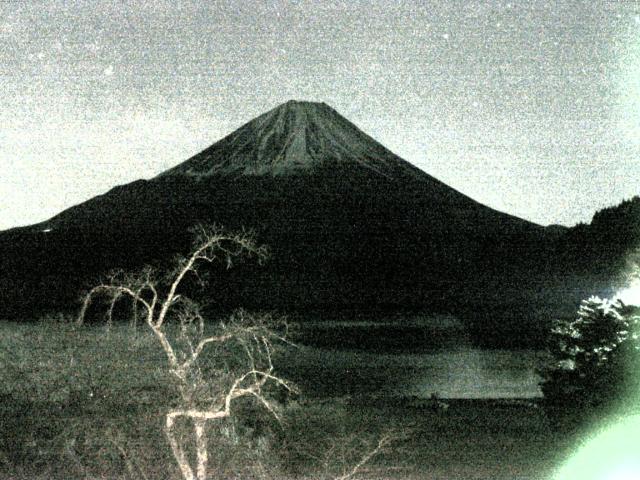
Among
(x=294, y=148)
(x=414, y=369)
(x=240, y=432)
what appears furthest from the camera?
(x=294, y=148)

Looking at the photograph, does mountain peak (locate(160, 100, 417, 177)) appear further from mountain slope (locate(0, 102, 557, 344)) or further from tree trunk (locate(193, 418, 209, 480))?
tree trunk (locate(193, 418, 209, 480))

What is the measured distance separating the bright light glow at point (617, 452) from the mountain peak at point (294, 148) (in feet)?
482

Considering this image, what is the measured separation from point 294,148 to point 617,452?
162 m

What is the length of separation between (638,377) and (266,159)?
158558 millimetres

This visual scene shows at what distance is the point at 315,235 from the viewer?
132500 mm

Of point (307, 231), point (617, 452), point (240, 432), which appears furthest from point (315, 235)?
point (617, 452)

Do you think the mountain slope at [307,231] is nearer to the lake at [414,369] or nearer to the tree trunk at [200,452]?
the lake at [414,369]

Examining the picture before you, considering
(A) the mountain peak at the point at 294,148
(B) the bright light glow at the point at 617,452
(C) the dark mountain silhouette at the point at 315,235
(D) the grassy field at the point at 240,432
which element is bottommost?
(D) the grassy field at the point at 240,432

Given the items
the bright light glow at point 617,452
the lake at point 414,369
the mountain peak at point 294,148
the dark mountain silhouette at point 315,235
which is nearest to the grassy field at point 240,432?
the bright light glow at point 617,452

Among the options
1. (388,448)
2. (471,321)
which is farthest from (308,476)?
(471,321)

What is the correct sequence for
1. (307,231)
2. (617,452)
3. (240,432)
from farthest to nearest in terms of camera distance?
(307,231), (240,432), (617,452)

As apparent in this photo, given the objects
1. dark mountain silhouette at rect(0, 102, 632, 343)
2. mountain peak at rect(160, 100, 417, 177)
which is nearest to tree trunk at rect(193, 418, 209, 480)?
dark mountain silhouette at rect(0, 102, 632, 343)

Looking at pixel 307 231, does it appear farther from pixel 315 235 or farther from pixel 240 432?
pixel 240 432

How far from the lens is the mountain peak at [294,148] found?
17000 centimetres
